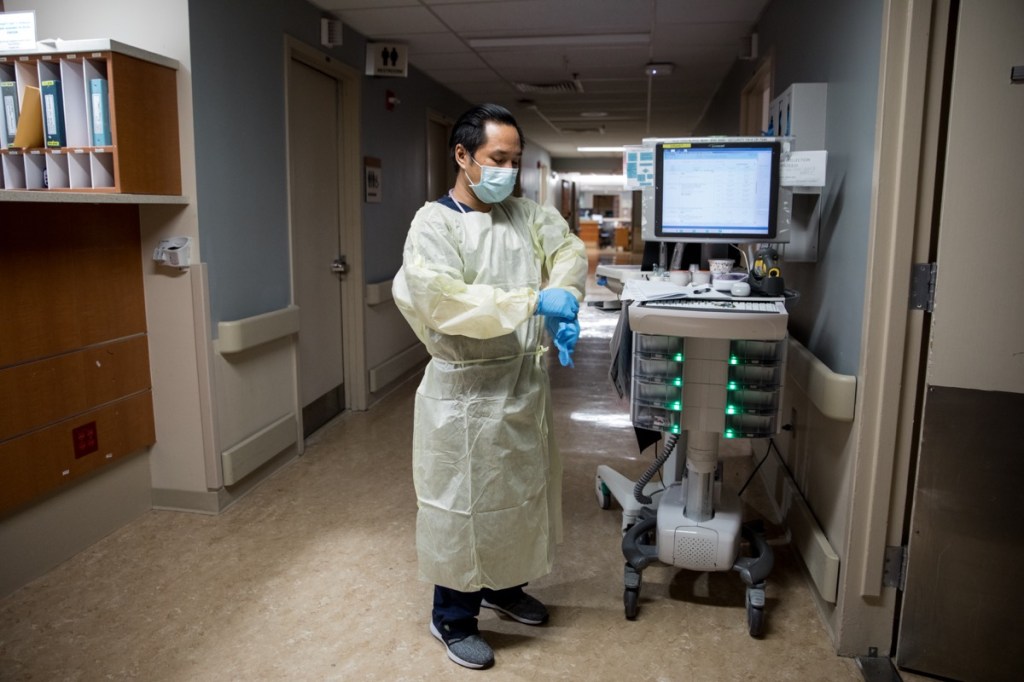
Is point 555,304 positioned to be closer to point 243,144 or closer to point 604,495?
point 604,495

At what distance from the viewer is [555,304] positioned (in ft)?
5.94

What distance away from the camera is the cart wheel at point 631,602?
2168 mm

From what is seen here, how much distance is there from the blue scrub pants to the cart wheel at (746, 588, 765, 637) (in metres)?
0.80

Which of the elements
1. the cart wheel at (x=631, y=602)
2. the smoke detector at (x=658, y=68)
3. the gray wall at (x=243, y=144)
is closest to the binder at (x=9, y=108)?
the gray wall at (x=243, y=144)

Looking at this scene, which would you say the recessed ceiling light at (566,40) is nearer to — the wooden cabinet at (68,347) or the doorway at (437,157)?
the doorway at (437,157)

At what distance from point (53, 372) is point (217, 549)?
0.84 m

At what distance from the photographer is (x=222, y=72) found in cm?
284

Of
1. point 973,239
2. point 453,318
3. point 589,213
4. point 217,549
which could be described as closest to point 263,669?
point 217,549

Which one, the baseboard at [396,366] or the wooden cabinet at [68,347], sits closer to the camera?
the wooden cabinet at [68,347]

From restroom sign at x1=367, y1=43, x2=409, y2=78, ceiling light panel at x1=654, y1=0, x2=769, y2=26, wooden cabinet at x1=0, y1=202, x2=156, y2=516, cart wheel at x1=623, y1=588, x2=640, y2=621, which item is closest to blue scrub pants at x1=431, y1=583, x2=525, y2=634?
cart wheel at x1=623, y1=588, x2=640, y2=621

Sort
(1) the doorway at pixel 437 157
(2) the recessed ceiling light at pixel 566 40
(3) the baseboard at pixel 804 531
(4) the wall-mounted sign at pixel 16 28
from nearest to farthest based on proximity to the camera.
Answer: (3) the baseboard at pixel 804 531
(4) the wall-mounted sign at pixel 16 28
(2) the recessed ceiling light at pixel 566 40
(1) the doorway at pixel 437 157

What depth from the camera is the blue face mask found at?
1876mm

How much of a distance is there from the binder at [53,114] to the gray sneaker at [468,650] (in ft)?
6.89

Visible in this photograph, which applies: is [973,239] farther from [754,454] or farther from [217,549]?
[217,549]
